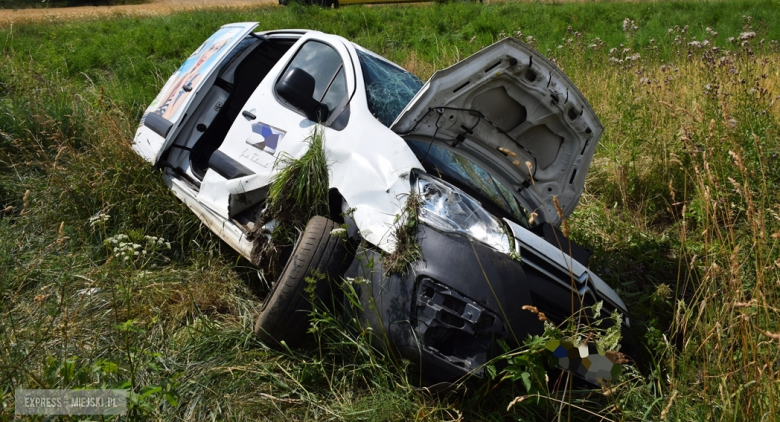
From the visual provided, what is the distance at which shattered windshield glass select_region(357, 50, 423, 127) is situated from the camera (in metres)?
3.89

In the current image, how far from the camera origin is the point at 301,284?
3080mm

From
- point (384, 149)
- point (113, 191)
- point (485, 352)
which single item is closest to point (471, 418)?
point (485, 352)

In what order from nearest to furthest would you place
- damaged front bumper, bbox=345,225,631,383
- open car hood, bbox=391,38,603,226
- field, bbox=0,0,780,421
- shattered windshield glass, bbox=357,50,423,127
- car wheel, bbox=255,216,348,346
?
field, bbox=0,0,780,421 → damaged front bumper, bbox=345,225,631,383 → car wheel, bbox=255,216,348,346 → open car hood, bbox=391,38,603,226 → shattered windshield glass, bbox=357,50,423,127

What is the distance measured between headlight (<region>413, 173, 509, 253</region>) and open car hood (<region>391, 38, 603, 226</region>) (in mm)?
421

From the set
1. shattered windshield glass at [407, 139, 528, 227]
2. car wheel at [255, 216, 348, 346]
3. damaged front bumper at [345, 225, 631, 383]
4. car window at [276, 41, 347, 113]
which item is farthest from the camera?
car window at [276, 41, 347, 113]

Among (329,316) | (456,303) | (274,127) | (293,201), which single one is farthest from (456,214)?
(274,127)

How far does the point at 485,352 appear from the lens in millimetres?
2678

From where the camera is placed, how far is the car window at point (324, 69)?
4.01m

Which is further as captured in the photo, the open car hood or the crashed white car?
the open car hood

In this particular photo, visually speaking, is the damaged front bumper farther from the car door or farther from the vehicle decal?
the vehicle decal

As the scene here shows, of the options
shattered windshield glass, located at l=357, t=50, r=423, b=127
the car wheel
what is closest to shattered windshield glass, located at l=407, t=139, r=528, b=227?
shattered windshield glass, located at l=357, t=50, r=423, b=127

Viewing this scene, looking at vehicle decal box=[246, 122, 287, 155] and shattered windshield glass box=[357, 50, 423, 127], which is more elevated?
shattered windshield glass box=[357, 50, 423, 127]

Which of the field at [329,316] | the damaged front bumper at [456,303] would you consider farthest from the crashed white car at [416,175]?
the field at [329,316]

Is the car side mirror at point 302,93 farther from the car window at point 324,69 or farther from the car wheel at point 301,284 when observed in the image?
the car wheel at point 301,284
